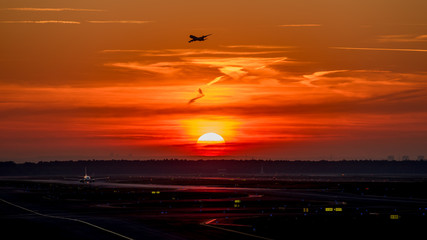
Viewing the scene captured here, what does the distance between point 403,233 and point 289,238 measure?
782 centimetres

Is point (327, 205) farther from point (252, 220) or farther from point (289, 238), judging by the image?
point (289, 238)

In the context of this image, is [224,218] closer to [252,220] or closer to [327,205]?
[252,220]

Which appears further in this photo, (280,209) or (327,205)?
(327,205)

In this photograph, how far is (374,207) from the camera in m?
69.1

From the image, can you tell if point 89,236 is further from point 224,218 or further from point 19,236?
point 224,218

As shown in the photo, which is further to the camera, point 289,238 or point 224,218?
point 224,218

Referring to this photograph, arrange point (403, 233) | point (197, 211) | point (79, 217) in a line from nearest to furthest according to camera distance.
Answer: point (403, 233) → point (79, 217) → point (197, 211)

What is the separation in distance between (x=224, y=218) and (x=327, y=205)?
2009cm

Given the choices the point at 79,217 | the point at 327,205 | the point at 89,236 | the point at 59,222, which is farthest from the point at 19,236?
the point at 327,205

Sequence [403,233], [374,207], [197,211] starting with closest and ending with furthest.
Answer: [403,233]
[197,211]
[374,207]

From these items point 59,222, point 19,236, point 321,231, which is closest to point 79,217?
point 59,222

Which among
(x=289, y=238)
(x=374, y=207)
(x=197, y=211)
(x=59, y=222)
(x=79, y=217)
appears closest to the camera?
(x=289, y=238)

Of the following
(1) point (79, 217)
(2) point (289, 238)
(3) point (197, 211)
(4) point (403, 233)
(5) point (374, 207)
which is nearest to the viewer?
(2) point (289, 238)

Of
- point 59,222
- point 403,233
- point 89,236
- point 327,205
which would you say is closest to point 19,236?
point 89,236
